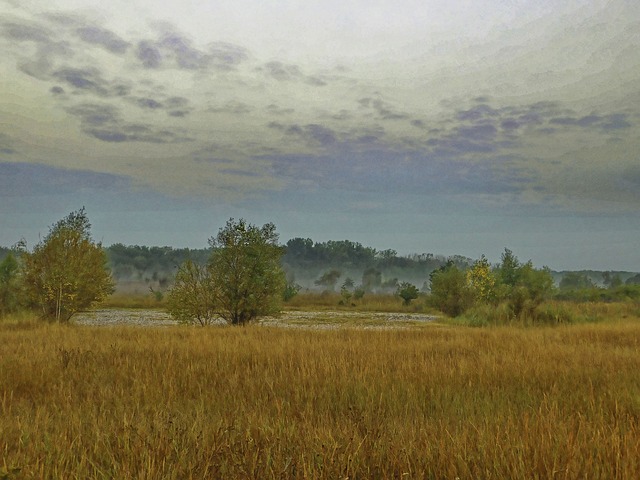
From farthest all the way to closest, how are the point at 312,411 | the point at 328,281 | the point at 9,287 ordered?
the point at 328,281
the point at 9,287
the point at 312,411

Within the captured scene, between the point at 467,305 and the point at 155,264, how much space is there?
127 metres

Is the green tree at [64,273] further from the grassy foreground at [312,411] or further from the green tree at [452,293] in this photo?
the green tree at [452,293]

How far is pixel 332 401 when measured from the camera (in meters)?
5.96

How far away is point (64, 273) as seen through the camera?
74.0ft

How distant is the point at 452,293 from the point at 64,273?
31789 millimetres

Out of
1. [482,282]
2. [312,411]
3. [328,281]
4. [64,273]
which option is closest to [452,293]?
[482,282]

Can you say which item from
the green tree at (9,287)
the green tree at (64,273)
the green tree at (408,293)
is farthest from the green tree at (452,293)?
the green tree at (9,287)

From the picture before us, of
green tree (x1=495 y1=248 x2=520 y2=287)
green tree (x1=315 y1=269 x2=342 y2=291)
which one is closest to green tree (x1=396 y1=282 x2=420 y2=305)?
green tree (x1=495 y1=248 x2=520 y2=287)

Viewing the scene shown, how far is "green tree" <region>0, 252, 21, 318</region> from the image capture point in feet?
87.8

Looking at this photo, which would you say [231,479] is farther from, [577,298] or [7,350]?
[577,298]

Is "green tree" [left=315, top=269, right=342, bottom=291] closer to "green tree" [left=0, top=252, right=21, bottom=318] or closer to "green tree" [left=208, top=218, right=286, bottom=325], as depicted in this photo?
"green tree" [left=0, top=252, right=21, bottom=318]

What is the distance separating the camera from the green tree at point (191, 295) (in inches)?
870

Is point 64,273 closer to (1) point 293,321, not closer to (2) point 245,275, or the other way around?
(2) point 245,275

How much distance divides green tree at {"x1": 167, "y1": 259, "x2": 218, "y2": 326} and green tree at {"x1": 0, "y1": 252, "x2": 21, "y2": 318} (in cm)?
907
